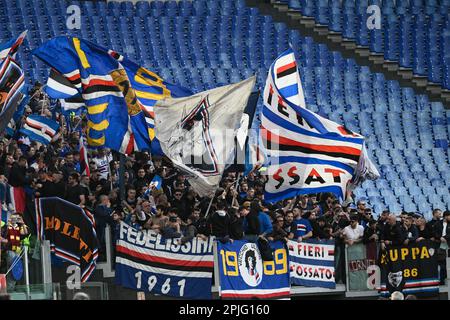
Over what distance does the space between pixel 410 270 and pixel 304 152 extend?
3.68 m

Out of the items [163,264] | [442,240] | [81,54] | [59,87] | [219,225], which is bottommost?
[163,264]

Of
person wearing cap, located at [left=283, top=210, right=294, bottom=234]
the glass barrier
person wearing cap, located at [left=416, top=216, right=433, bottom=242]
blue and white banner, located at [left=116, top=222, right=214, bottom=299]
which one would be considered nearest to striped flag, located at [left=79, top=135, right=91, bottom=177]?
blue and white banner, located at [left=116, top=222, right=214, bottom=299]

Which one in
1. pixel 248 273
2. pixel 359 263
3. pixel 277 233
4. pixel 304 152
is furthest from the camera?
pixel 359 263

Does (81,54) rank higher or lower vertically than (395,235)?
higher

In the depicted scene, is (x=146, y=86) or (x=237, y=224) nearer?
(x=237, y=224)

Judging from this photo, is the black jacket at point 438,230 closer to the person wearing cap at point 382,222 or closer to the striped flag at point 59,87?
the person wearing cap at point 382,222

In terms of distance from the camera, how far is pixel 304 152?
2220 cm

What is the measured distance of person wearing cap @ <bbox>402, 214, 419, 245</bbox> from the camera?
24.5 m

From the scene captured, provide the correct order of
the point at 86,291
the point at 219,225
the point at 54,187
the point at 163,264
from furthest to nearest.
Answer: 1. the point at 219,225
2. the point at 163,264
3. the point at 54,187
4. the point at 86,291

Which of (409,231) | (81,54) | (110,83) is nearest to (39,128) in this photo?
(81,54)

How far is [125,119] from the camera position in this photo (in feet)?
77.2

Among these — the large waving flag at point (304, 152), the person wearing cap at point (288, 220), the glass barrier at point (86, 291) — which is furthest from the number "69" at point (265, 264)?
the glass barrier at point (86, 291)

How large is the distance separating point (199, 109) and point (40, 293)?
20.7ft

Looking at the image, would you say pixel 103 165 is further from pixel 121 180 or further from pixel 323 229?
pixel 323 229
